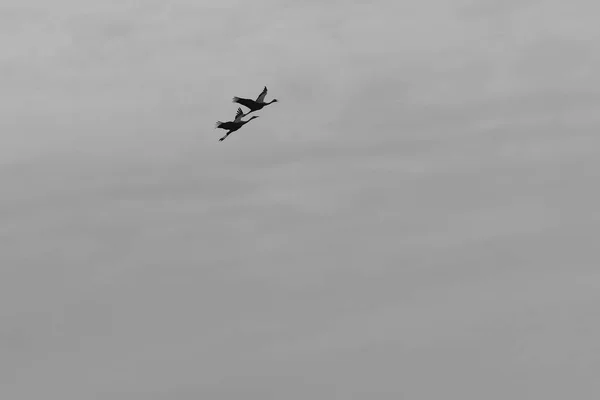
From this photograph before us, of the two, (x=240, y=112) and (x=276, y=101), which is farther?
(x=240, y=112)

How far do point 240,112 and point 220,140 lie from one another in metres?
Answer: 9.38

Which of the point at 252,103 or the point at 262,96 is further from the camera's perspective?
the point at 262,96

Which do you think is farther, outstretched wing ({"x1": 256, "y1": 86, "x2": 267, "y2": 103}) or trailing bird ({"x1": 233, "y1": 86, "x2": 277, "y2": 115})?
outstretched wing ({"x1": 256, "y1": 86, "x2": 267, "y2": 103})

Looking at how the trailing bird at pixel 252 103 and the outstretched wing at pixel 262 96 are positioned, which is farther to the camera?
the outstretched wing at pixel 262 96

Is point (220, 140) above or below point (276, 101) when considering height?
below

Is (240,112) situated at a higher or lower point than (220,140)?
higher

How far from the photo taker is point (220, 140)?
6325cm

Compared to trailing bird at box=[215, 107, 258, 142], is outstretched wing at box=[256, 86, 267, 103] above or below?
above

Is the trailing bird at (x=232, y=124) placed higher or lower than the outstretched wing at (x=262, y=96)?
lower

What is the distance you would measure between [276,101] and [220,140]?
733cm

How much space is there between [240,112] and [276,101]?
242 inches

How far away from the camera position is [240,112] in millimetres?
71875

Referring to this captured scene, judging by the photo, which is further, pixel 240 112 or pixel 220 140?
pixel 240 112
